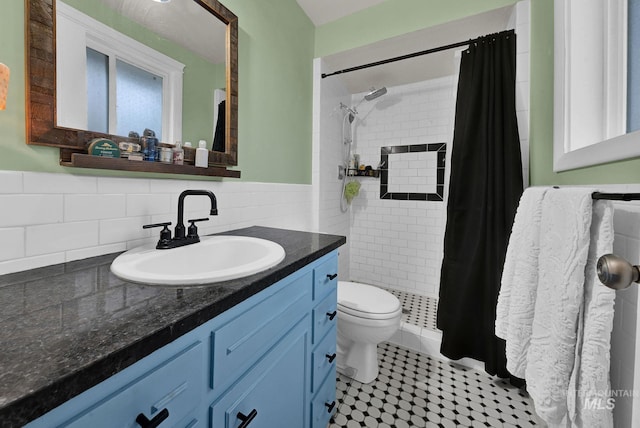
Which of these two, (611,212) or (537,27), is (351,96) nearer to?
(537,27)

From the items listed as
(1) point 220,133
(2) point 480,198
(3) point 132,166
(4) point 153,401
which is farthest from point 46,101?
(2) point 480,198

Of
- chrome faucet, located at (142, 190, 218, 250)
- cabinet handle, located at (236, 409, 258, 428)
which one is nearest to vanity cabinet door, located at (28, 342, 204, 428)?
cabinet handle, located at (236, 409, 258, 428)

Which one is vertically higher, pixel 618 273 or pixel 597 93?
pixel 597 93

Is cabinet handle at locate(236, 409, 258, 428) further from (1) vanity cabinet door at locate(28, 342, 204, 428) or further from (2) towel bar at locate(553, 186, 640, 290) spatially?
(2) towel bar at locate(553, 186, 640, 290)

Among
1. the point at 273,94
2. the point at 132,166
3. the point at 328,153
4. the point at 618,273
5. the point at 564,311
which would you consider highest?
the point at 273,94

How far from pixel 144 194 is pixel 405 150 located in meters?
2.51

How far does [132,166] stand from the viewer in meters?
0.92

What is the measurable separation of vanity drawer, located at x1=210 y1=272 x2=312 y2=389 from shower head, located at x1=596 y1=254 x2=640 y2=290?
2.37ft

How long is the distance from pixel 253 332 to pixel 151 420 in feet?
0.93

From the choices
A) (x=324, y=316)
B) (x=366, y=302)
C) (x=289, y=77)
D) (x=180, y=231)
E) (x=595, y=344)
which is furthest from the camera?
(x=289, y=77)

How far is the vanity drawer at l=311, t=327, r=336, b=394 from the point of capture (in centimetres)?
106

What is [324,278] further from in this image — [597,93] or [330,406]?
[597,93]

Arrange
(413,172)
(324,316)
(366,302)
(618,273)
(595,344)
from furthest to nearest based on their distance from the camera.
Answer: (413,172) < (366,302) < (324,316) < (595,344) < (618,273)

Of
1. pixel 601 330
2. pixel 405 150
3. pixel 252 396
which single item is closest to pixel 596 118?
pixel 601 330
